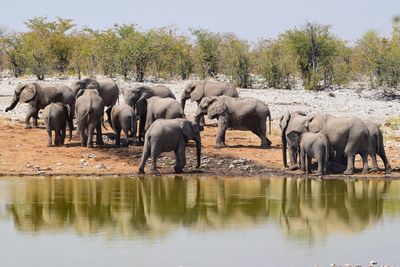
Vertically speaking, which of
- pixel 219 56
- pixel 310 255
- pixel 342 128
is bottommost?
pixel 310 255

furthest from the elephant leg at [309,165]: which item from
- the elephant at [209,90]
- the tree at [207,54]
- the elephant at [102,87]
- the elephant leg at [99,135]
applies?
the tree at [207,54]

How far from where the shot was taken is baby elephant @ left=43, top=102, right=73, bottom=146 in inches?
1074

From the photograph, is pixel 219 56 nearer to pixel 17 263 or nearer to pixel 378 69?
pixel 378 69

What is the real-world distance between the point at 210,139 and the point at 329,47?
20.6 meters

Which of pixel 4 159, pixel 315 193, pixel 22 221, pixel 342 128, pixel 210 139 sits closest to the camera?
pixel 22 221

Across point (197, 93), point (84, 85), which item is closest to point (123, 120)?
point (84, 85)

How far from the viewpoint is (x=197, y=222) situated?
16750mm

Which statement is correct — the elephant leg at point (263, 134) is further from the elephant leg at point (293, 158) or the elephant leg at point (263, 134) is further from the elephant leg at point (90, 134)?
the elephant leg at point (90, 134)

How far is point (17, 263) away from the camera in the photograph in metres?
13.1

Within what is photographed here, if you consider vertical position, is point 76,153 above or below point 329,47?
below

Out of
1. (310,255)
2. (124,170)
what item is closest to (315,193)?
(124,170)

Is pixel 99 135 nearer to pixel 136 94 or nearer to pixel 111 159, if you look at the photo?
pixel 111 159

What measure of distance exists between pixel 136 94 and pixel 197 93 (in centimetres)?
327

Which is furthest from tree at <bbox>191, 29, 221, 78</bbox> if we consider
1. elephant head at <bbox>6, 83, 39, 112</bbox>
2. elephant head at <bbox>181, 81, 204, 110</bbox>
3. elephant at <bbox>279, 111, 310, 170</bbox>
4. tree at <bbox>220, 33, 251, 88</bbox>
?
elephant at <bbox>279, 111, 310, 170</bbox>
